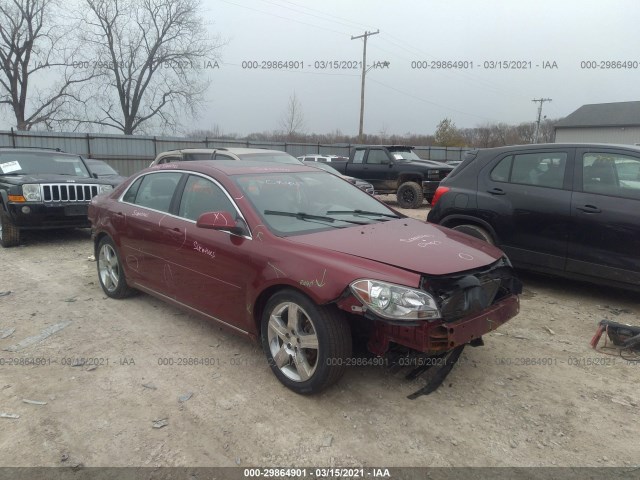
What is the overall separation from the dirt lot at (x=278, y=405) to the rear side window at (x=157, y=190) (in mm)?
1137

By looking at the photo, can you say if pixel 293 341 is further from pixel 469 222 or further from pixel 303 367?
pixel 469 222

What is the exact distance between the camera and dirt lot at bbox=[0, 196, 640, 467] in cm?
259

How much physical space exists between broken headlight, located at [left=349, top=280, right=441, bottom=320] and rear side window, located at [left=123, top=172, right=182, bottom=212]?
91.0 inches

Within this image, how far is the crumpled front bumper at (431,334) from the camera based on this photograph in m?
2.71

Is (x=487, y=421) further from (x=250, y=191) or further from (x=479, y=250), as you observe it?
(x=250, y=191)

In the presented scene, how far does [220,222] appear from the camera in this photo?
11.0 ft

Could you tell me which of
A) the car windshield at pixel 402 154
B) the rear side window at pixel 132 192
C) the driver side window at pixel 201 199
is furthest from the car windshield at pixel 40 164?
the car windshield at pixel 402 154

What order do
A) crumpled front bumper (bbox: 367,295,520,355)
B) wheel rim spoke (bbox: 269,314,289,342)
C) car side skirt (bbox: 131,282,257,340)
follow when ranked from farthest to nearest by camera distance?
car side skirt (bbox: 131,282,257,340) → wheel rim spoke (bbox: 269,314,289,342) → crumpled front bumper (bbox: 367,295,520,355)

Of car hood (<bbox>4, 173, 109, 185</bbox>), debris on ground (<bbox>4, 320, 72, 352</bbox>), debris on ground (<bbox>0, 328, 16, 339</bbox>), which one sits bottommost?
debris on ground (<bbox>0, 328, 16, 339</bbox>)

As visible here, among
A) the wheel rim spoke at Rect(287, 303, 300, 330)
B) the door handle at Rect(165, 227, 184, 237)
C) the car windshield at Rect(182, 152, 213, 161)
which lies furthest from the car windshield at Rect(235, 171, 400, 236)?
the car windshield at Rect(182, 152, 213, 161)

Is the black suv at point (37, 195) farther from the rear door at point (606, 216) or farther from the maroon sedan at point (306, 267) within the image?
the rear door at point (606, 216)

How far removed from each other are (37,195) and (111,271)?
3.55 metres

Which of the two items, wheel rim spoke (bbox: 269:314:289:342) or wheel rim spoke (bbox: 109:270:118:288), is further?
wheel rim spoke (bbox: 109:270:118:288)

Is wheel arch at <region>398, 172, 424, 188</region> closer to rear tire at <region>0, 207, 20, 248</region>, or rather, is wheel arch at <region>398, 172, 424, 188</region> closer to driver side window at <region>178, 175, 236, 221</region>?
rear tire at <region>0, 207, 20, 248</region>
